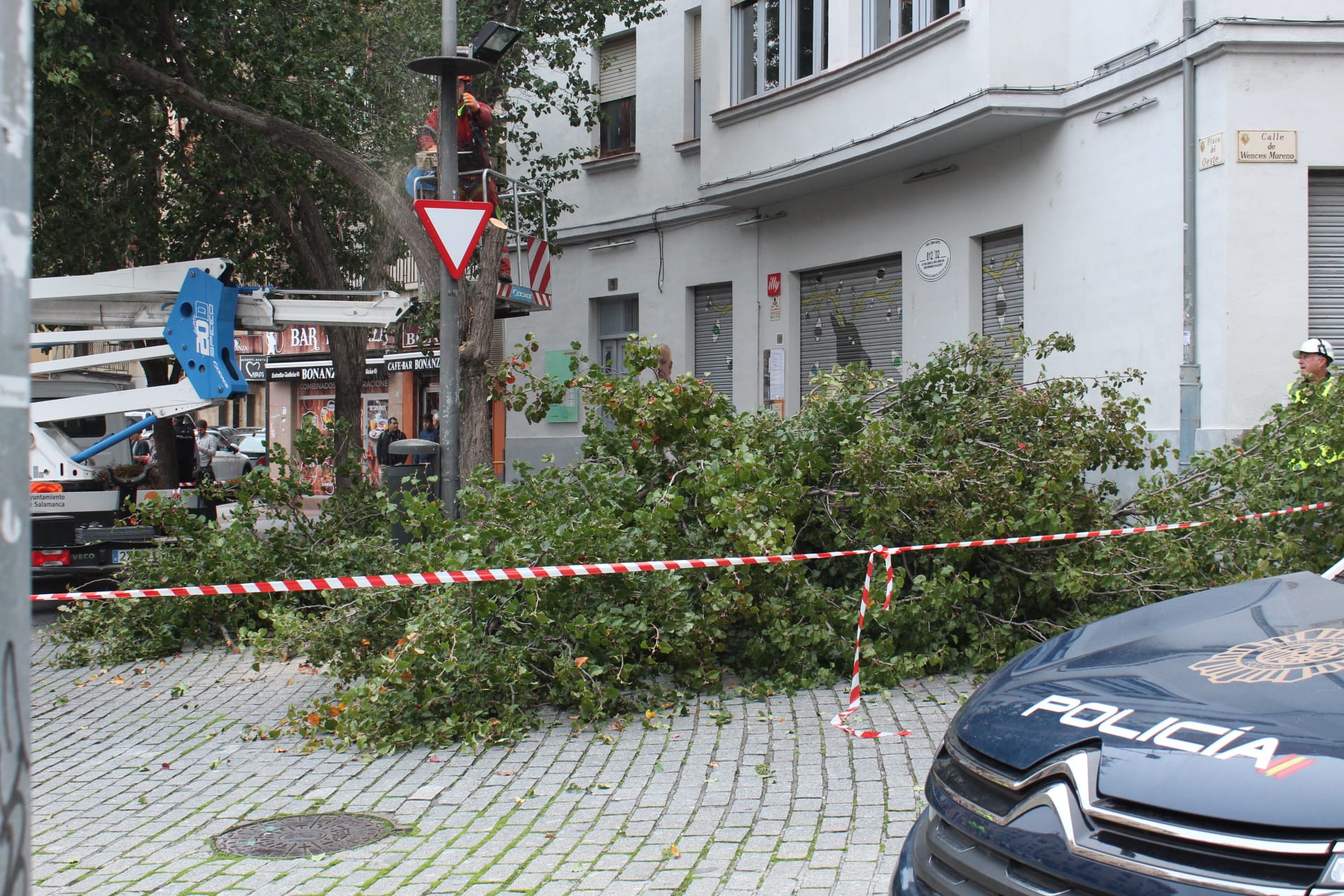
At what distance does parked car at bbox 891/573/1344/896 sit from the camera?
2104 millimetres

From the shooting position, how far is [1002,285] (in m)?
12.9

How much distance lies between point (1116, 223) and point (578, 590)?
724 cm

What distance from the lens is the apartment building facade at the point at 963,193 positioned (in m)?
10.1

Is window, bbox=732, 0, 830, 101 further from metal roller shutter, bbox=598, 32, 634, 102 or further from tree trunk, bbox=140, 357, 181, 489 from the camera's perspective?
tree trunk, bbox=140, 357, 181, 489

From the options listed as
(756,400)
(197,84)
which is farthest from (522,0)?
(756,400)

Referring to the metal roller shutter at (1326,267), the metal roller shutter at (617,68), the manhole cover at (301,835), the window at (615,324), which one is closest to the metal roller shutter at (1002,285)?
the metal roller shutter at (1326,267)

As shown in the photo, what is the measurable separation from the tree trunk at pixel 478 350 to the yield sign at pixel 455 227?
7.88 feet

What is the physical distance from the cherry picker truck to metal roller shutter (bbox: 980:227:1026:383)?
654 centimetres

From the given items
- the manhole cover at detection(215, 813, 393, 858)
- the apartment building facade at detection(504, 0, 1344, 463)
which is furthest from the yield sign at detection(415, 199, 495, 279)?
the manhole cover at detection(215, 813, 393, 858)

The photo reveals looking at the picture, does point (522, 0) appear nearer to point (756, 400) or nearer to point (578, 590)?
point (756, 400)

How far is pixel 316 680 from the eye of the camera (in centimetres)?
764

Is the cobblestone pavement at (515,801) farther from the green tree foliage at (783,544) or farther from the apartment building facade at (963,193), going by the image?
the apartment building facade at (963,193)

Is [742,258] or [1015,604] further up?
[742,258]

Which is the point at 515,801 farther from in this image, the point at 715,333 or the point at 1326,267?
the point at 715,333
